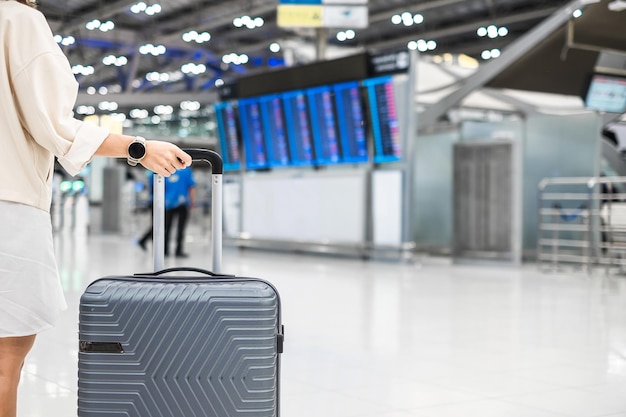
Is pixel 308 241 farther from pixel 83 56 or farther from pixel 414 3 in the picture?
pixel 83 56

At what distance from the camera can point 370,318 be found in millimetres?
5840

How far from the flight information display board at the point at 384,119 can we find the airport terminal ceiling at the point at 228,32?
179 inches

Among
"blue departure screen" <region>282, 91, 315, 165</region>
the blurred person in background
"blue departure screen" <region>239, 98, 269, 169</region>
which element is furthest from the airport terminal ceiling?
the blurred person in background

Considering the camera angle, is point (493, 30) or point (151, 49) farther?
point (151, 49)

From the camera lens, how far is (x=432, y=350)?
15.1ft

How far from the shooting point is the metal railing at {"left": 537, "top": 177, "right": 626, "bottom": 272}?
1045 cm

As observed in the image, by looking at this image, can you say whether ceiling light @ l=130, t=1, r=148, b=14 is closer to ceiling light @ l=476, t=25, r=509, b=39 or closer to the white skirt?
ceiling light @ l=476, t=25, r=509, b=39

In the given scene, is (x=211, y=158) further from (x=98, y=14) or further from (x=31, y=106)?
(x=98, y=14)

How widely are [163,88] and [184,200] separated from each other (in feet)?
71.4

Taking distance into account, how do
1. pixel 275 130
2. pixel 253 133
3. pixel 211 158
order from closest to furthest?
pixel 211 158 < pixel 275 130 < pixel 253 133

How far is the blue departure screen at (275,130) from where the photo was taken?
1350cm

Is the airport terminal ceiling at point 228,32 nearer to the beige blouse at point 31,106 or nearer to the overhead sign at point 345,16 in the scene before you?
the overhead sign at point 345,16

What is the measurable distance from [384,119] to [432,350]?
7.36 m

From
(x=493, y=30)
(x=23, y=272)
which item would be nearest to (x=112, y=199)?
(x=493, y=30)
